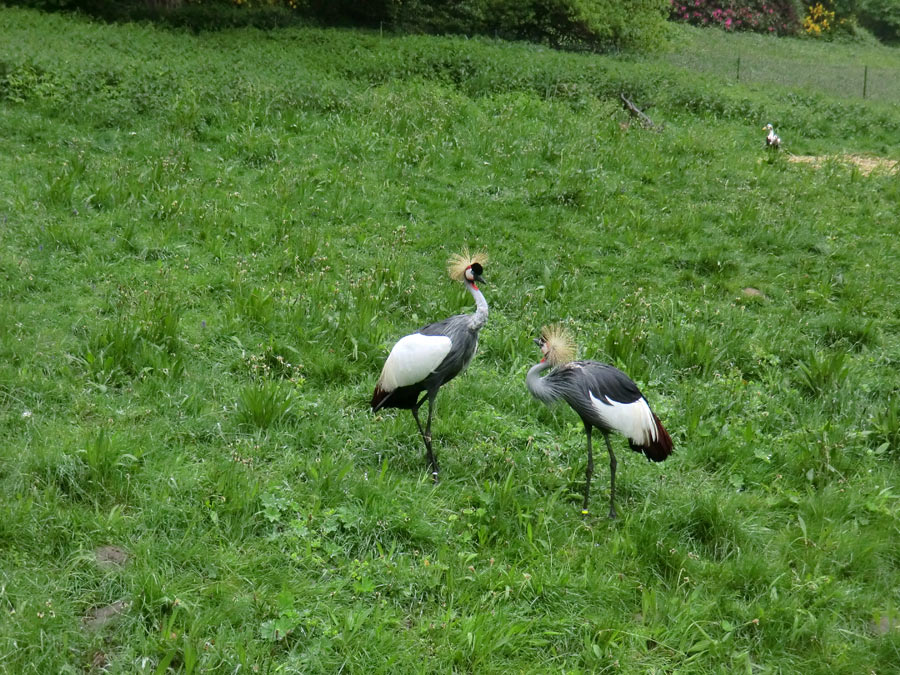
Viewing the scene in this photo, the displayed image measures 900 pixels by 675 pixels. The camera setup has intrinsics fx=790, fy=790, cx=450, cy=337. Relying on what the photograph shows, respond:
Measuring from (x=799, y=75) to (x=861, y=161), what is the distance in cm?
671

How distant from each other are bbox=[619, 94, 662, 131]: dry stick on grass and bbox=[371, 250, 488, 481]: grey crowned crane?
8.30m

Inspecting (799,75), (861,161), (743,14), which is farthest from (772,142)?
(743,14)

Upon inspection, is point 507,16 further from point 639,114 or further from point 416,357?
point 416,357

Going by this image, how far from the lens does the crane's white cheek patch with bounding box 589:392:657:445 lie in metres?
4.38

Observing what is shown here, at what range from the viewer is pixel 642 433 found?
4.44 m

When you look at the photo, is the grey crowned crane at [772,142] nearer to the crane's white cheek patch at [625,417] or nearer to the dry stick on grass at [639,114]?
the dry stick on grass at [639,114]

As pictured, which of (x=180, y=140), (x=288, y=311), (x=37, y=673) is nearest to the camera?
(x=37, y=673)

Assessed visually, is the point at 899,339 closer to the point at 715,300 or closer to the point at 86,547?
the point at 715,300

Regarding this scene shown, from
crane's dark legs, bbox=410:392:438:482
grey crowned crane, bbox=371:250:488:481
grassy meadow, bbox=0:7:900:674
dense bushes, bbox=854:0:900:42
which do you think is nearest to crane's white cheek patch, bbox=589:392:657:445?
grassy meadow, bbox=0:7:900:674

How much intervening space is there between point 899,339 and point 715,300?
1.55 m

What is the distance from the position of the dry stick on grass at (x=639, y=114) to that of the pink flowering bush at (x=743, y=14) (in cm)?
1494

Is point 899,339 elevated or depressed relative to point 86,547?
elevated

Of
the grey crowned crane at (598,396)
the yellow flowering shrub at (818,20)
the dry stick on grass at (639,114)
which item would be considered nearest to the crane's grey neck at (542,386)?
the grey crowned crane at (598,396)

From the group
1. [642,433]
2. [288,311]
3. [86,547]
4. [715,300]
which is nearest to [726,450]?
[642,433]
